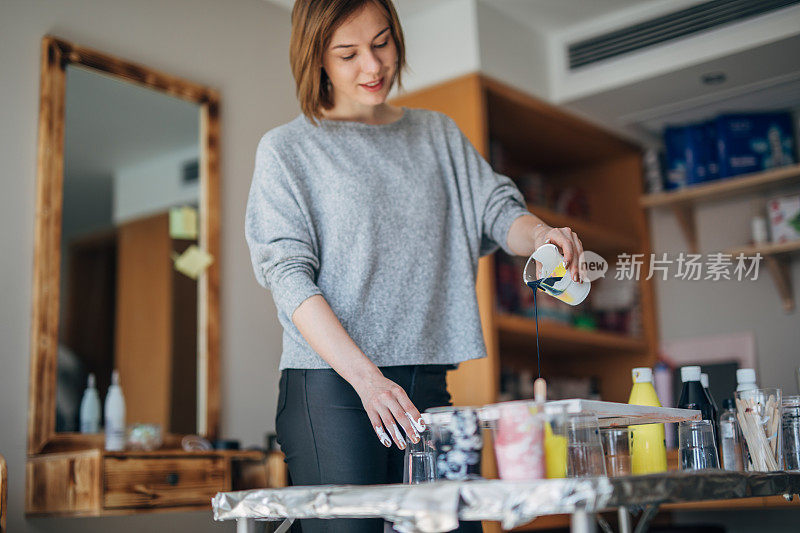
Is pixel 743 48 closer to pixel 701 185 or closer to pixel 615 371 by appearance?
pixel 701 185

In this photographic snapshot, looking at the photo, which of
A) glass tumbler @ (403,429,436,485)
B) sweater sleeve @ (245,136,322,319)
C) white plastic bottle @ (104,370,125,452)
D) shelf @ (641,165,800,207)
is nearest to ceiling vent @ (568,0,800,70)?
shelf @ (641,165,800,207)

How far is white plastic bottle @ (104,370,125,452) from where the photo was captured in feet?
8.25

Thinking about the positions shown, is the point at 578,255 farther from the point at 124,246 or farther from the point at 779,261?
the point at 779,261

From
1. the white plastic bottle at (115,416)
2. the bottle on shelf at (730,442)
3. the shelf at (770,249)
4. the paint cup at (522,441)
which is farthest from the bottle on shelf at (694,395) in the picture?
the shelf at (770,249)

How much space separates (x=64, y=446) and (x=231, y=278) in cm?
82

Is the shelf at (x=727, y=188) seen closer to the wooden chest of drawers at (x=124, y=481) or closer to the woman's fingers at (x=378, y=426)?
the wooden chest of drawers at (x=124, y=481)

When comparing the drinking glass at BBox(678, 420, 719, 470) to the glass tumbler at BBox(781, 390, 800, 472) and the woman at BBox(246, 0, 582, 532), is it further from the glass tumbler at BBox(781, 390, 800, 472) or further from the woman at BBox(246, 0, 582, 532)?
the woman at BBox(246, 0, 582, 532)

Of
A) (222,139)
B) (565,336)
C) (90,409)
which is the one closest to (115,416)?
(90,409)

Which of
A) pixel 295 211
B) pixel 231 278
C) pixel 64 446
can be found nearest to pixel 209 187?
pixel 231 278

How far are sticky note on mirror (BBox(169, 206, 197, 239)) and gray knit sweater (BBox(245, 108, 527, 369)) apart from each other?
149cm

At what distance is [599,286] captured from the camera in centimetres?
426

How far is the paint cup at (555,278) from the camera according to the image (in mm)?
1265

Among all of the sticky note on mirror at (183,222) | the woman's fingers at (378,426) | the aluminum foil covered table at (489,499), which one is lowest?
the aluminum foil covered table at (489,499)

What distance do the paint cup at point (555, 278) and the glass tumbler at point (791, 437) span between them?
18.3 inches
